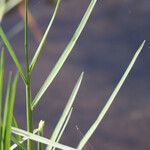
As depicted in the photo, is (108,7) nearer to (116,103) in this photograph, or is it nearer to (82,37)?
(82,37)

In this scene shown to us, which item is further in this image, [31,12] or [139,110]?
[31,12]

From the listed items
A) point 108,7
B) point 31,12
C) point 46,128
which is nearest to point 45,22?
point 31,12

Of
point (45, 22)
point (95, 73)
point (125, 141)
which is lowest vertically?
point (125, 141)

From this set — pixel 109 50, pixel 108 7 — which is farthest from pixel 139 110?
pixel 108 7

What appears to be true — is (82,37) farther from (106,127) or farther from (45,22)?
(106,127)

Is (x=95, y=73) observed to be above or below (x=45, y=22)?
below

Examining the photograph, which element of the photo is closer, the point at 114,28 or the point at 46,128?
the point at 46,128
